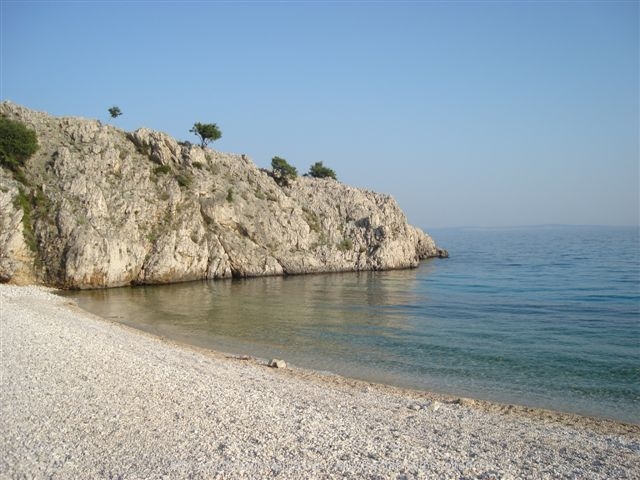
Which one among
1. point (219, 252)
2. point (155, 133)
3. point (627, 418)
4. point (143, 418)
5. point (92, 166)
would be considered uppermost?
point (155, 133)

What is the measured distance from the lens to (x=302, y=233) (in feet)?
207

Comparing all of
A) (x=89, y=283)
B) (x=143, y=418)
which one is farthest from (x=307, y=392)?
(x=89, y=283)

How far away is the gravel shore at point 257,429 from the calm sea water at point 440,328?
2552 millimetres

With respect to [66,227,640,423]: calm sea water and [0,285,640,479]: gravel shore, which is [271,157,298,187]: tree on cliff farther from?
[0,285,640,479]: gravel shore

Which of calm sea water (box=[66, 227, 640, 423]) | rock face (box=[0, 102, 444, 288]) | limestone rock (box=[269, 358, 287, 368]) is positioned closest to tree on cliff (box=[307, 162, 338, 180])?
rock face (box=[0, 102, 444, 288])

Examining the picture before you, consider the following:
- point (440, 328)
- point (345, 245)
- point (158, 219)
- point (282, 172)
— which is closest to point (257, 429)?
point (440, 328)

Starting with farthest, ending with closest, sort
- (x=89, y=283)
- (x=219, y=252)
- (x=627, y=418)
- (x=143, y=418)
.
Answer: (x=219, y=252) < (x=89, y=283) < (x=627, y=418) < (x=143, y=418)

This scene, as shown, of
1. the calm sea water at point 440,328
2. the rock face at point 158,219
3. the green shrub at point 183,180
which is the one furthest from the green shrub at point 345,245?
the green shrub at point 183,180

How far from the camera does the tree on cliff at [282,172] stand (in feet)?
237

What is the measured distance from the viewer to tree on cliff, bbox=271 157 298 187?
237 feet

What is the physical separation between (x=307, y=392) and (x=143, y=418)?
5323 mm

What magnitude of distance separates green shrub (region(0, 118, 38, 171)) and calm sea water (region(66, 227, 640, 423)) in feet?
50.3

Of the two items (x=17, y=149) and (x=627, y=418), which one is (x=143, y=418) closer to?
(x=627, y=418)

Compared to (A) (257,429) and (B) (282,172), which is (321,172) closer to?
(B) (282,172)
